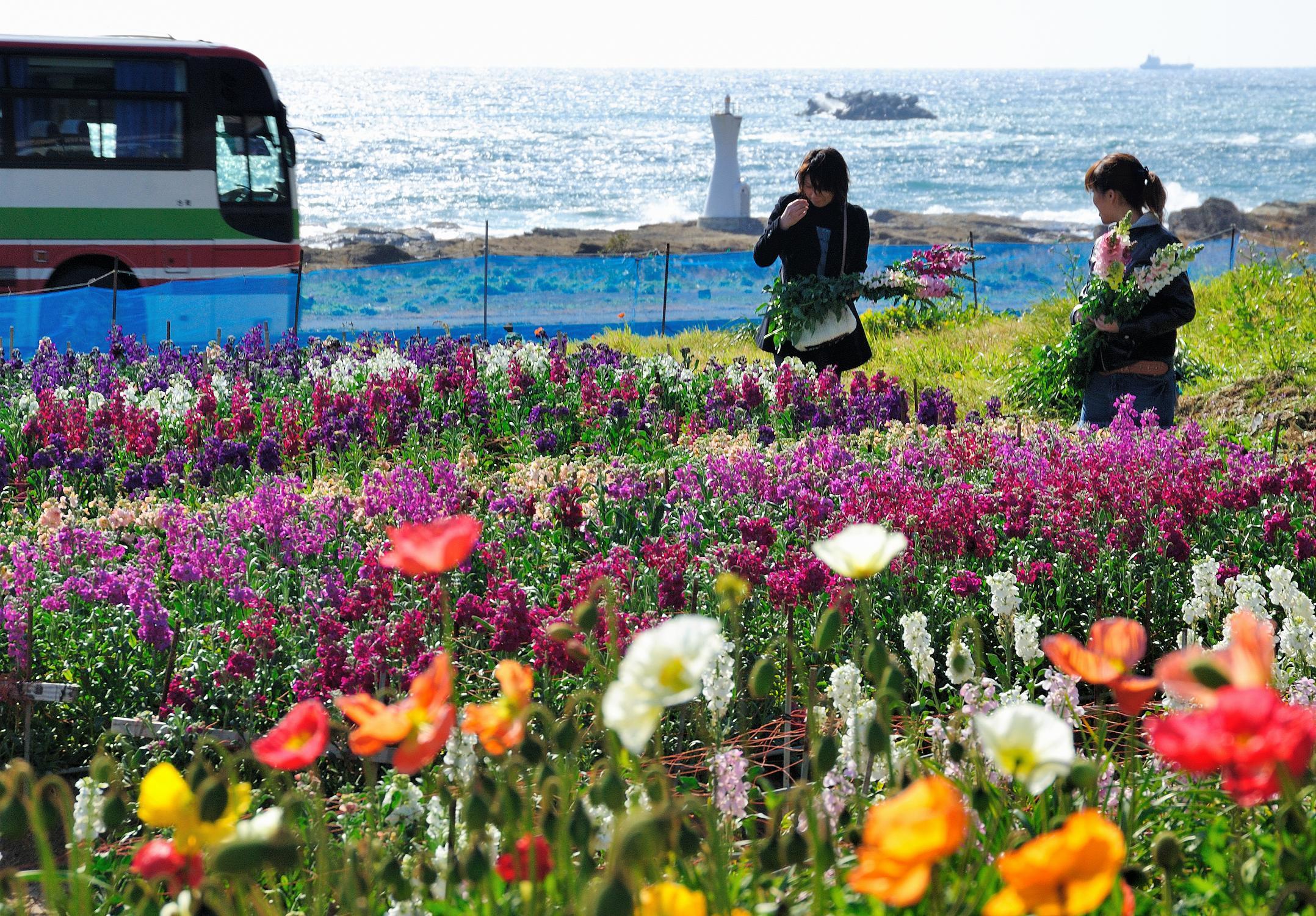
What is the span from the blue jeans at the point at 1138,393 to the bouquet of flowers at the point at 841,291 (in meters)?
1.17

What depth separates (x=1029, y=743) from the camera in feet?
5.20

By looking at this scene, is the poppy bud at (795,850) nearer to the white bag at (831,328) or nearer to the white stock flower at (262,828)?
the white stock flower at (262,828)

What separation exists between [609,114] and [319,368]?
12384 cm

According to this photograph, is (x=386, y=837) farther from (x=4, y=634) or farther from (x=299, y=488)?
(x=299, y=488)

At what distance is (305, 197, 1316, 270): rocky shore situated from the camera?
3416 cm

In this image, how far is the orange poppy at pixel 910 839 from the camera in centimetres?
125

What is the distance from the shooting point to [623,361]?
322 inches

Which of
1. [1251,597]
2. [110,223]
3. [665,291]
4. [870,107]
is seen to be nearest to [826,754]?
[1251,597]

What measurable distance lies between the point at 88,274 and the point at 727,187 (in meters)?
19.1

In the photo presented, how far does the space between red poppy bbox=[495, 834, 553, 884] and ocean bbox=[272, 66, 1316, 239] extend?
49639 mm

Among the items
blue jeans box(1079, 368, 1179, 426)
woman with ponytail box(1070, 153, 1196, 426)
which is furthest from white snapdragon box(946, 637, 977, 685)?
blue jeans box(1079, 368, 1179, 426)

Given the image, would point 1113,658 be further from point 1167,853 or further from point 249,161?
point 249,161

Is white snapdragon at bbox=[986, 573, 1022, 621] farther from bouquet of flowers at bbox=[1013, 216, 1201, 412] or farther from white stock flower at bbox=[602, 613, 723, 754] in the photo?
bouquet of flowers at bbox=[1013, 216, 1201, 412]

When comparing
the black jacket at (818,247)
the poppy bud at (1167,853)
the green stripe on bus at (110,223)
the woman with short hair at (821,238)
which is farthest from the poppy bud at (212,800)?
the green stripe on bus at (110,223)
